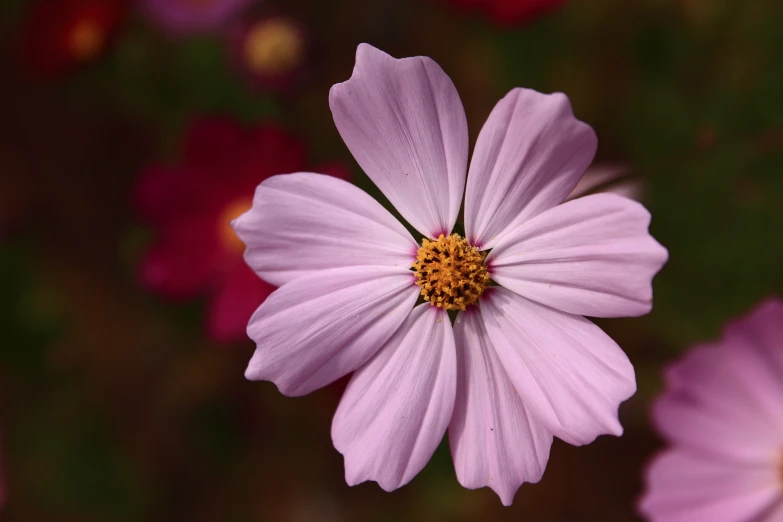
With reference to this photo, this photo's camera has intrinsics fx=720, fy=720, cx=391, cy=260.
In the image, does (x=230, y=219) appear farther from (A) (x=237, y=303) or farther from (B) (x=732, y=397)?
(B) (x=732, y=397)

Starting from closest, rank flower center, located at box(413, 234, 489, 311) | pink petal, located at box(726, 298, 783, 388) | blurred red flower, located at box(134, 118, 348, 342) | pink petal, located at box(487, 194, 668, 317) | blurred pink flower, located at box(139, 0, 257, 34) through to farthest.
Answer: pink petal, located at box(487, 194, 668, 317) → flower center, located at box(413, 234, 489, 311) → pink petal, located at box(726, 298, 783, 388) → blurred red flower, located at box(134, 118, 348, 342) → blurred pink flower, located at box(139, 0, 257, 34)

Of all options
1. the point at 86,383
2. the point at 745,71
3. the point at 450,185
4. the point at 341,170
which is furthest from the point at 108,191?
the point at 745,71

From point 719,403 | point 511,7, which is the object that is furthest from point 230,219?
→ point 719,403

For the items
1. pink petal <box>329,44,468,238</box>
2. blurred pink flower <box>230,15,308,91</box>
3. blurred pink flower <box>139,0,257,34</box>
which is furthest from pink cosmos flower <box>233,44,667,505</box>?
blurred pink flower <box>139,0,257,34</box>

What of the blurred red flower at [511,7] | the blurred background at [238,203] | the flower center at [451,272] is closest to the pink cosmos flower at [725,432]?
the blurred background at [238,203]

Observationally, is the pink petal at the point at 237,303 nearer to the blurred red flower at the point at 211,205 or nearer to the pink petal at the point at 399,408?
the blurred red flower at the point at 211,205

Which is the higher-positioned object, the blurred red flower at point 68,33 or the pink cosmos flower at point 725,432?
the blurred red flower at point 68,33

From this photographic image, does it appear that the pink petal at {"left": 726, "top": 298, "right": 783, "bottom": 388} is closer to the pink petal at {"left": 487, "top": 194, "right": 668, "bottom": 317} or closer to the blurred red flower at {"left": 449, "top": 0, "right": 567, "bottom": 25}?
the pink petal at {"left": 487, "top": 194, "right": 668, "bottom": 317}

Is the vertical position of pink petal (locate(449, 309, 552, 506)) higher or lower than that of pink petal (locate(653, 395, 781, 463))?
higher
